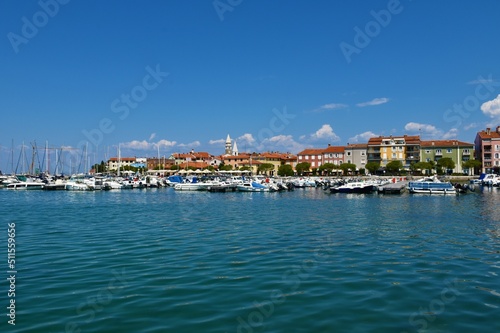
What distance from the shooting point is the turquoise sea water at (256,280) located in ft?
28.5

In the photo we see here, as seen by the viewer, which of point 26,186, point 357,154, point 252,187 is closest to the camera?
point 252,187

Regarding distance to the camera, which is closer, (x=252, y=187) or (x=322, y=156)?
(x=252, y=187)

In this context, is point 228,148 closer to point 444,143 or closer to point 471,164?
point 444,143

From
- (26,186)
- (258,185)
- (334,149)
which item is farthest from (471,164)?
(26,186)

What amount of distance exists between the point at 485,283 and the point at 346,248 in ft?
18.4

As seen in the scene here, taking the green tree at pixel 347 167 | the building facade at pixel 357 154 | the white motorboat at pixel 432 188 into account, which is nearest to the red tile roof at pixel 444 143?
the building facade at pixel 357 154

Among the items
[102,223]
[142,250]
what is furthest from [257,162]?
[142,250]

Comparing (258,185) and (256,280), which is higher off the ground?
(258,185)

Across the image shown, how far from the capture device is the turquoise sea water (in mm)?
8688

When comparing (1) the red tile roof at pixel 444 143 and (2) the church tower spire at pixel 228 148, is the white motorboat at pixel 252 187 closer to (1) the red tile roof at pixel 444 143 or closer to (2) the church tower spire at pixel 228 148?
(1) the red tile roof at pixel 444 143

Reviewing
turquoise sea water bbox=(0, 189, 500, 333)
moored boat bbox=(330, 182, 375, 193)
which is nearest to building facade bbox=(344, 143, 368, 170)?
moored boat bbox=(330, 182, 375, 193)

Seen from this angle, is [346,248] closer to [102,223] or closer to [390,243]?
[390,243]

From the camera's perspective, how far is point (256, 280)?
1183 cm

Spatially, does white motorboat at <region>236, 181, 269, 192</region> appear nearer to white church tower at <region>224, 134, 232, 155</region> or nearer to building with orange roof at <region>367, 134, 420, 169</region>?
building with orange roof at <region>367, 134, 420, 169</region>
